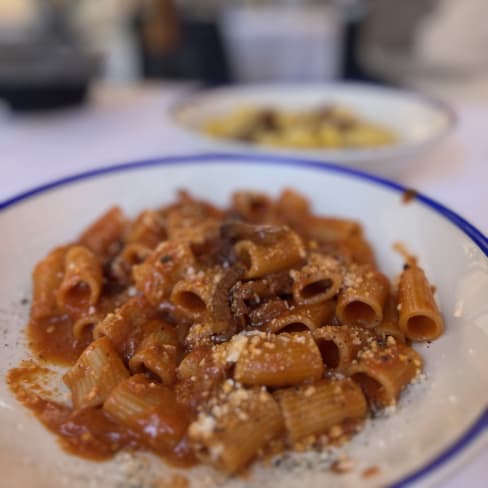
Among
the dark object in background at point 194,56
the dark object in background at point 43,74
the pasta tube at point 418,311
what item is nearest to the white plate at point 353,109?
the dark object in background at point 43,74

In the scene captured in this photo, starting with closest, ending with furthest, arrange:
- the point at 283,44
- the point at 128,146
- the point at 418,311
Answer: the point at 418,311, the point at 128,146, the point at 283,44

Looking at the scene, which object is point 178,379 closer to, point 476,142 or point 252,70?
point 476,142

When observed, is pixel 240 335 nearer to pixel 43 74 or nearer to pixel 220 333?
pixel 220 333

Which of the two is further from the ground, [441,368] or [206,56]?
[206,56]

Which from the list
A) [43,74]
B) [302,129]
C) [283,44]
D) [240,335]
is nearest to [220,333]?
[240,335]

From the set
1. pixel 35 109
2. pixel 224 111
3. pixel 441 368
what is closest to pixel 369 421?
pixel 441 368

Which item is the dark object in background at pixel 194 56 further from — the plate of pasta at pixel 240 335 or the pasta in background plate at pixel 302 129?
the plate of pasta at pixel 240 335
